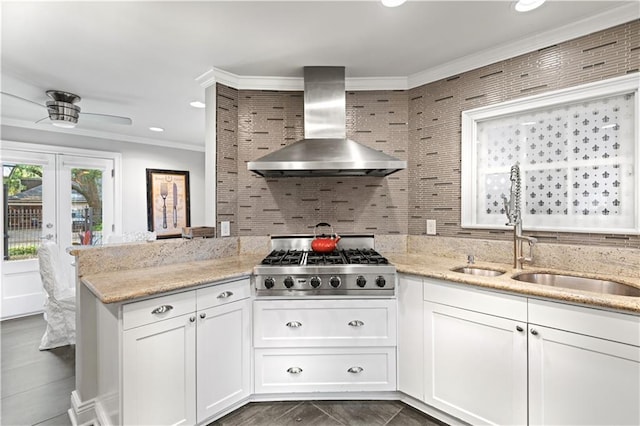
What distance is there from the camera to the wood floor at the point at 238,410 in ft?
5.91

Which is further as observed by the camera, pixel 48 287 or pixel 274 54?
pixel 48 287

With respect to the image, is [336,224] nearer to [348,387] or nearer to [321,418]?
[348,387]

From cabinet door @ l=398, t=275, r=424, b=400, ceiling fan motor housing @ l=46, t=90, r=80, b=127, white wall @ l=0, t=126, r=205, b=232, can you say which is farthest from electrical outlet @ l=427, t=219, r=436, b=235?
white wall @ l=0, t=126, r=205, b=232

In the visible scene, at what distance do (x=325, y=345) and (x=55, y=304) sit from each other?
2.69 meters

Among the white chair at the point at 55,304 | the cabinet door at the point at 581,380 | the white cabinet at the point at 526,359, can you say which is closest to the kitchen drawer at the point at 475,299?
the white cabinet at the point at 526,359

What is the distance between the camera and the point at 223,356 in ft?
5.85

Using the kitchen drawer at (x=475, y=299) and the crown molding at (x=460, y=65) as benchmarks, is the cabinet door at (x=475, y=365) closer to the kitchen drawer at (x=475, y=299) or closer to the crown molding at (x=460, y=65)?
the kitchen drawer at (x=475, y=299)

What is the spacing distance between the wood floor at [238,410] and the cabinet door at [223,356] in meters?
0.16

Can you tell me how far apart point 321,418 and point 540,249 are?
1766 mm

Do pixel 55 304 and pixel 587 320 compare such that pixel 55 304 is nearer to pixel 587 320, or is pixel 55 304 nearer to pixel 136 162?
pixel 136 162

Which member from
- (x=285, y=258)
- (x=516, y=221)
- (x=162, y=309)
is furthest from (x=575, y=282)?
(x=162, y=309)

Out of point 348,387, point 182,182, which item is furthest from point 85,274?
point 182,182

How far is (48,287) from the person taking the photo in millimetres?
2762

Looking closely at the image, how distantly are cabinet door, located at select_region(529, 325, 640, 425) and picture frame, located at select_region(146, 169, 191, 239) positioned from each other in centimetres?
476
